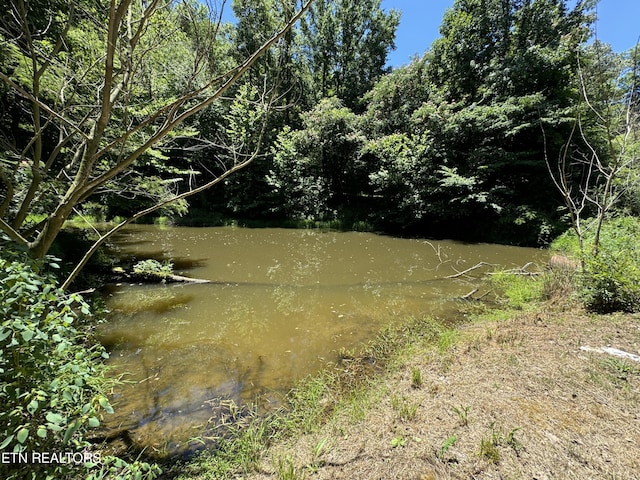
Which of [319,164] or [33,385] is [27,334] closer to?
[33,385]

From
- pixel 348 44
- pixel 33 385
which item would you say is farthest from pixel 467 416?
pixel 348 44

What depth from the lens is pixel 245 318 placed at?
4.80 meters

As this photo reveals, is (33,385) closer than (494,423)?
Yes

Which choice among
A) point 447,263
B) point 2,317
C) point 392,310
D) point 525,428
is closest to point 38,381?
point 2,317

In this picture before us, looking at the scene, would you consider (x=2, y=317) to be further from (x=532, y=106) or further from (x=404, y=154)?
(x=532, y=106)

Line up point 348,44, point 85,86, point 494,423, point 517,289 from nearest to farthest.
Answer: point 494,423 → point 85,86 → point 517,289 → point 348,44

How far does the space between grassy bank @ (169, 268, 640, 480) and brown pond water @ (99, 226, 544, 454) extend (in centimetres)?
52

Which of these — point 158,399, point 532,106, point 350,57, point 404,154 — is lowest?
point 158,399

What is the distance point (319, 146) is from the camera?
15.9 meters

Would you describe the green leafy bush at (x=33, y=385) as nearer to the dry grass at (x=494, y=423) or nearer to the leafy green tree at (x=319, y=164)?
the dry grass at (x=494, y=423)

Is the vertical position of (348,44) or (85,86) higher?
(348,44)

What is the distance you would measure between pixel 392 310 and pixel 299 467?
357 cm

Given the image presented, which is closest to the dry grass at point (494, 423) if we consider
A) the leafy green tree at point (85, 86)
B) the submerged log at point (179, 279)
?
the leafy green tree at point (85, 86)

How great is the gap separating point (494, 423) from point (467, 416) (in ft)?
0.56
